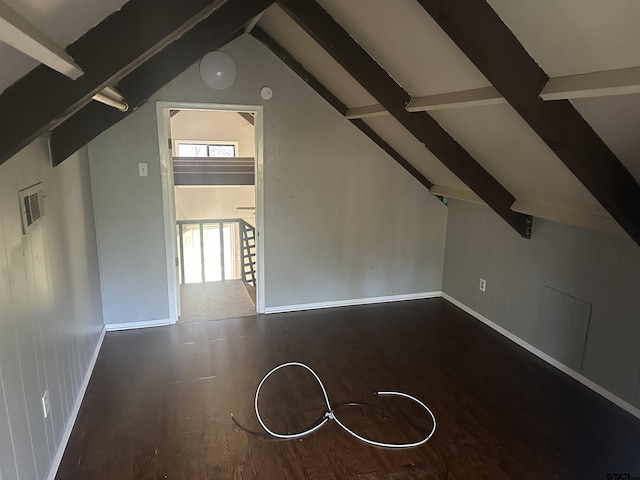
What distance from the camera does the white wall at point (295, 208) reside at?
134 inches

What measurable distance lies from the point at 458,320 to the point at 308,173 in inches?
78.2

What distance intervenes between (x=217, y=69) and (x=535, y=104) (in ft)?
7.87

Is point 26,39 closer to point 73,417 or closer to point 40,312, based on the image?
point 40,312

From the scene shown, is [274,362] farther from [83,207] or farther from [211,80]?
[211,80]

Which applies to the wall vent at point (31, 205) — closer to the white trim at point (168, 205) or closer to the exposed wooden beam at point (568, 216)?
the white trim at point (168, 205)

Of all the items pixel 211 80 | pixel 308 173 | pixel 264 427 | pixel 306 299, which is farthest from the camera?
pixel 306 299

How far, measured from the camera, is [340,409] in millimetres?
2588

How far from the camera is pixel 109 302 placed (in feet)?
11.8

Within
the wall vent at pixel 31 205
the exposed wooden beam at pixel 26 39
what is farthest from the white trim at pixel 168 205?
the exposed wooden beam at pixel 26 39

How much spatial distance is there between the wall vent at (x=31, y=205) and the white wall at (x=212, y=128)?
722 cm

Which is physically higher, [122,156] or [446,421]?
[122,156]

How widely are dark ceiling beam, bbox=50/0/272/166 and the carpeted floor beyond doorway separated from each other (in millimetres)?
1949

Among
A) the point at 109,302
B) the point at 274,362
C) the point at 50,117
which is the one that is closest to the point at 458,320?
the point at 274,362

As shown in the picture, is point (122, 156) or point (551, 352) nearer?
point (551, 352)
